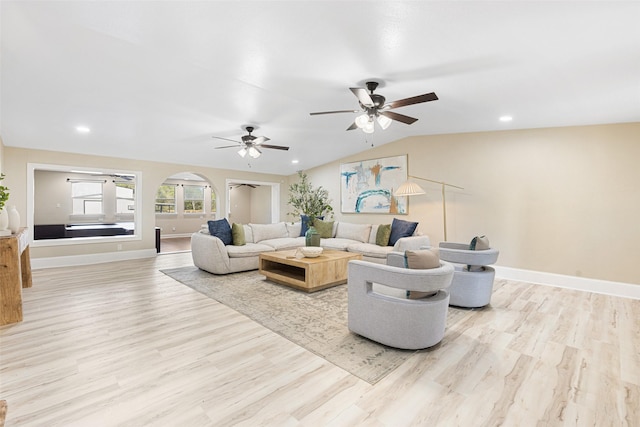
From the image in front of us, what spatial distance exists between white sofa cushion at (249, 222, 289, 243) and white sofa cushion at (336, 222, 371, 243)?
4.17 ft

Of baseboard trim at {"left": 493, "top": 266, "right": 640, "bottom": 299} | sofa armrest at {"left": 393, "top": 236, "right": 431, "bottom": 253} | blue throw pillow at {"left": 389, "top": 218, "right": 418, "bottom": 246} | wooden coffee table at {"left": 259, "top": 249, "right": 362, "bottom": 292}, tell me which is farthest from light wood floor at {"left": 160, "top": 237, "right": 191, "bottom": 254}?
baseboard trim at {"left": 493, "top": 266, "right": 640, "bottom": 299}

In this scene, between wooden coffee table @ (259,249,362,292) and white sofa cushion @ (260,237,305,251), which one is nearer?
wooden coffee table @ (259,249,362,292)

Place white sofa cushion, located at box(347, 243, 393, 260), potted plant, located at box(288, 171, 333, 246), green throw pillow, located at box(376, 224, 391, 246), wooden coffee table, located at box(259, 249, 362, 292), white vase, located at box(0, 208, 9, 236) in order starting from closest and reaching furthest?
white vase, located at box(0, 208, 9, 236) < wooden coffee table, located at box(259, 249, 362, 292) < white sofa cushion, located at box(347, 243, 393, 260) < green throw pillow, located at box(376, 224, 391, 246) < potted plant, located at box(288, 171, 333, 246)

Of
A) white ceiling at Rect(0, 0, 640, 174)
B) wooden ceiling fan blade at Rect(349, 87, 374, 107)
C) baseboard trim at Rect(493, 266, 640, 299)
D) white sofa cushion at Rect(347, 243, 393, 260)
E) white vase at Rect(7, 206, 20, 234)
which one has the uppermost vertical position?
white ceiling at Rect(0, 0, 640, 174)

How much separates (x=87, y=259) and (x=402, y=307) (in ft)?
21.8

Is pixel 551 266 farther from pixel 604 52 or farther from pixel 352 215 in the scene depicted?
pixel 352 215

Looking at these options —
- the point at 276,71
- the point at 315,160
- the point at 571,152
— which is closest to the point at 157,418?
the point at 276,71

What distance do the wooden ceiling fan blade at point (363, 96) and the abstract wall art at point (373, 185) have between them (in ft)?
11.0

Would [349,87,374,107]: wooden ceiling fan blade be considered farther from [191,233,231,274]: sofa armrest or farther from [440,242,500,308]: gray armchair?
[191,233,231,274]: sofa armrest

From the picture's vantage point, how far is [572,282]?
4496 mm

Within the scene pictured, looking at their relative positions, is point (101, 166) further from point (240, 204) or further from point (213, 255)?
point (240, 204)

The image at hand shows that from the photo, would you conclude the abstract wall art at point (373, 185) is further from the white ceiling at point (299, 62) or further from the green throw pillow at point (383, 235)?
the white ceiling at point (299, 62)

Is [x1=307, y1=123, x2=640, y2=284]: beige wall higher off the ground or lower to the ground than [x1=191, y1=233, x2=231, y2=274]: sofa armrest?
higher

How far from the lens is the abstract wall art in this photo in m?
6.45
